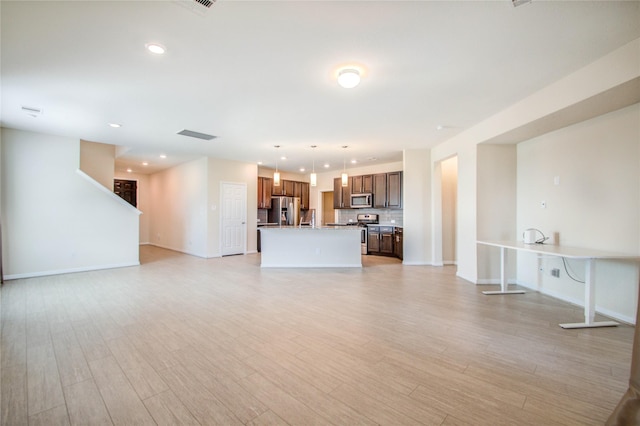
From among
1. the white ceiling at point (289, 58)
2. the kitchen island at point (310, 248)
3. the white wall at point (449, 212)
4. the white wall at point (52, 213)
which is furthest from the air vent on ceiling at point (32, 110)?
the white wall at point (449, 212)

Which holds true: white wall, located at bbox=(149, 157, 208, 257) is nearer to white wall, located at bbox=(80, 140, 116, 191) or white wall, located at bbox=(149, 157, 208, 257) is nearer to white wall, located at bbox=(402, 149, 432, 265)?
white wall, located at bbox=(80, 140, 116, 191)

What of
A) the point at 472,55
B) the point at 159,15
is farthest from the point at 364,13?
the point at 159,15

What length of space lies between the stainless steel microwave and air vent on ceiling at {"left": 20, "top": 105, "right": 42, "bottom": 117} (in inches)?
276

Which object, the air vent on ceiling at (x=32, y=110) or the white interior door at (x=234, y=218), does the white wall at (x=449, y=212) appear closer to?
the white interior door at (x=234, y=218)

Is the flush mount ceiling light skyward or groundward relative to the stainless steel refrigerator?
skyward

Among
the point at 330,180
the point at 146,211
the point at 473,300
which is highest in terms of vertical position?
the point at 330,180

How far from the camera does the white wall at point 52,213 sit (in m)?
4.85

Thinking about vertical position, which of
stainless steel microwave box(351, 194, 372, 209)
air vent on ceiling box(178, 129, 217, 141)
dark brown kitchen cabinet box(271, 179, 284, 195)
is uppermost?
air vent on ceiling box(178, 129, 217, 141)

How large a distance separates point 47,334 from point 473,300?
508 centimetres

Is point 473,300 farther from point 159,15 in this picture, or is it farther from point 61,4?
point 61,4

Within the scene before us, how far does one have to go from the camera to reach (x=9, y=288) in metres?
4.31

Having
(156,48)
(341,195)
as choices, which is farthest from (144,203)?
(156,48)

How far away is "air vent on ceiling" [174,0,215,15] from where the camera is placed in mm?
1886

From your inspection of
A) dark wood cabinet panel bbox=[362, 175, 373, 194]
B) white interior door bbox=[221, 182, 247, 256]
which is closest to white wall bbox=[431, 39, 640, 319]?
dark wood cabinet panel bbox=[362, 175, 373, 194]
